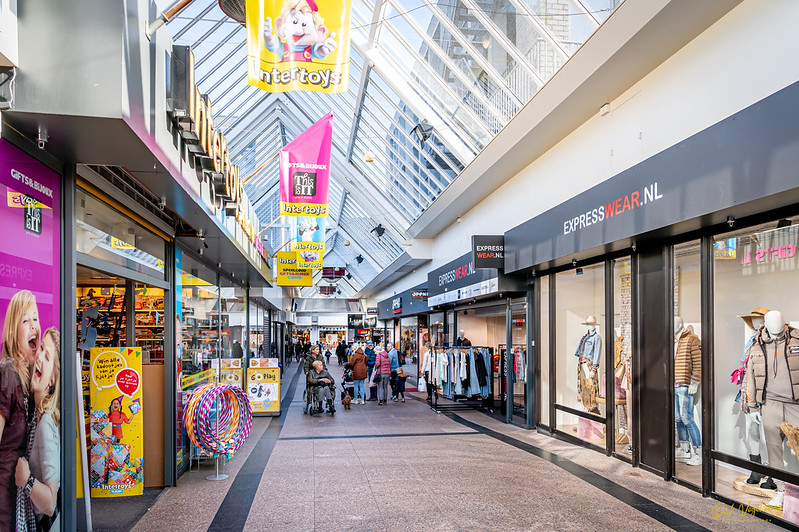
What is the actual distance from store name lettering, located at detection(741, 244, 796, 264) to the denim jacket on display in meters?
3.20

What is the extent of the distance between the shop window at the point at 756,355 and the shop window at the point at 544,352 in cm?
437

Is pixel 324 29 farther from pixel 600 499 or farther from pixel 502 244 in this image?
pixel 502 244

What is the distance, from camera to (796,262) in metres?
5.62

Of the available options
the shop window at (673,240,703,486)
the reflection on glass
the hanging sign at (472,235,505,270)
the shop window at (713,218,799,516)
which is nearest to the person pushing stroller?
the reflection on glass

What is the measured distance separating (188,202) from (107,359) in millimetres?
1907

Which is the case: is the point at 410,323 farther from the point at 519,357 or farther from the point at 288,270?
the point at 519,357

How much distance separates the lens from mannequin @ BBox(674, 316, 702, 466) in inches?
267

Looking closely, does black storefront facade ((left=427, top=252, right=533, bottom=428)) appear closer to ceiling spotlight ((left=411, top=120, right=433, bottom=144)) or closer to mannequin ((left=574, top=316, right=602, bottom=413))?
mannequin ((left=574, top=316, right=602, bottom=413))

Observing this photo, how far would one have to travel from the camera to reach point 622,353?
8.45 metres

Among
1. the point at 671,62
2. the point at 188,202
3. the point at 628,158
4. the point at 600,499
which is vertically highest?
the point at 671,62

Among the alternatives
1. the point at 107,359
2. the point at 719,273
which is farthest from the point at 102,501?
the point at 719,273

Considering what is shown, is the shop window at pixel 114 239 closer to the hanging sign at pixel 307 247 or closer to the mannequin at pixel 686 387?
the mannequin at pixel 686 387

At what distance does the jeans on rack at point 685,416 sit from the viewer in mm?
6824

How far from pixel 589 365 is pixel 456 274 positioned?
6096 millimetres
